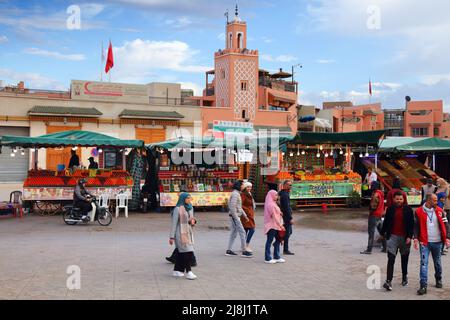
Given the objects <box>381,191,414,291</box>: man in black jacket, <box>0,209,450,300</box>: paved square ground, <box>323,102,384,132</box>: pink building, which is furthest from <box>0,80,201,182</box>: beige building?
<box>323,102,384,132</box>: pink building

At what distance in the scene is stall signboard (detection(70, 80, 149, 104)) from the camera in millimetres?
32312

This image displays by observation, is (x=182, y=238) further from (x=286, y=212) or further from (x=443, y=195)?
(x=443, y=195)

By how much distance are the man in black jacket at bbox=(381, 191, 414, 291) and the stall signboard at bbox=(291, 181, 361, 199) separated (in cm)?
1267

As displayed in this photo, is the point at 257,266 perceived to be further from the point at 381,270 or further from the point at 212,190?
the point at 212,190

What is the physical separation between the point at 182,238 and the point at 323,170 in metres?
14.5

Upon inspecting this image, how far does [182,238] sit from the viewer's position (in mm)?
9070

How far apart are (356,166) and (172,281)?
58.8 ft

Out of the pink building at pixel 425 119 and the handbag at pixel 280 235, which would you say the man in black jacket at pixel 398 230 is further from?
the pink building at pixel 425 119

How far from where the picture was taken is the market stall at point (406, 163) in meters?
23.6

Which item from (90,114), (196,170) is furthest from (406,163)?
(90,114)

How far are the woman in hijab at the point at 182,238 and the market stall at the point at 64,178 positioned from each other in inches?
419

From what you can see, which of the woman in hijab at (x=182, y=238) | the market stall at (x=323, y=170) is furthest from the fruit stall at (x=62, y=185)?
the woman in hijab at (x=182, y=238)

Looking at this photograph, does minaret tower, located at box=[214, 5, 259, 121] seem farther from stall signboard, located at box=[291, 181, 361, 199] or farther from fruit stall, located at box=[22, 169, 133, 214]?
fruit stall, located at box=[22, 169, 133, 214]

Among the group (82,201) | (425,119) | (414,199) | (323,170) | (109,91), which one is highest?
(425,119)
